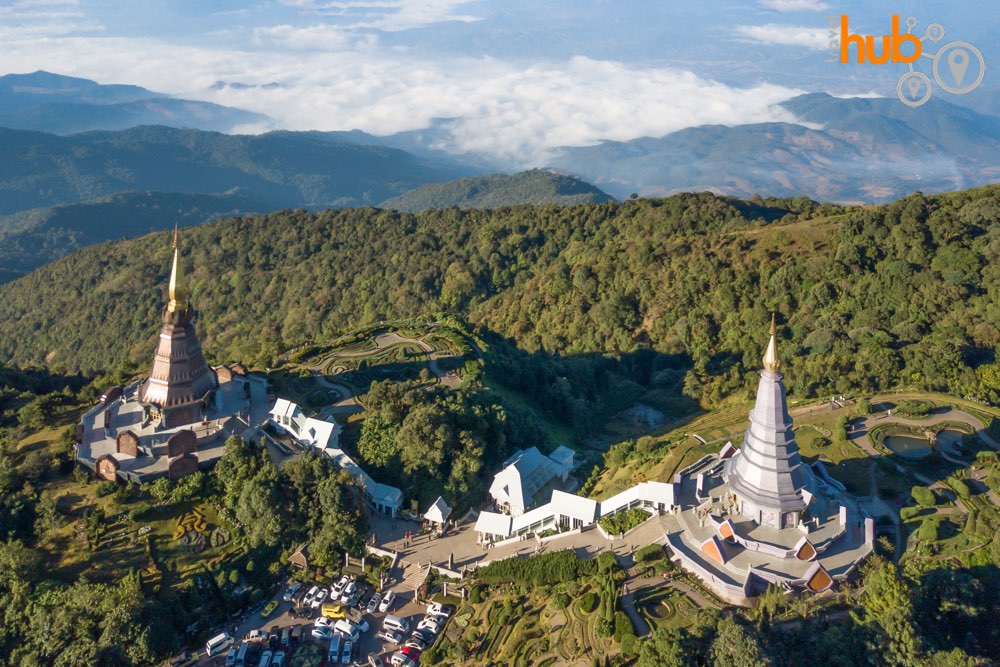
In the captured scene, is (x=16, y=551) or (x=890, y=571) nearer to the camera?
(x=890, y=571)

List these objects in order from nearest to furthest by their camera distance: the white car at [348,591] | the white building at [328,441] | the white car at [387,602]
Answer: the white car at [387,602], the white car at [348,591], the white building at [328,441]

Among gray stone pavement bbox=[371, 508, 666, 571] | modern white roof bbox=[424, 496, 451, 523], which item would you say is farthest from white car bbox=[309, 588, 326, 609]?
modern white roof bbox=[424, 496, 451, 523]

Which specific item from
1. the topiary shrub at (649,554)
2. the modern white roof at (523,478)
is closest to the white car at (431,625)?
the modern white roof at (523,478)

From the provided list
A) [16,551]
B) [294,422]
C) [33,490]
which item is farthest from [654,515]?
[33,490]

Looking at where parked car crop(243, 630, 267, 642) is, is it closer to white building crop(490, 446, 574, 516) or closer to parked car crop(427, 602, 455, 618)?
parked car crop(427, 602, 455, 618)

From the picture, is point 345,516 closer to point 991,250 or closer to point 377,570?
point 377,570

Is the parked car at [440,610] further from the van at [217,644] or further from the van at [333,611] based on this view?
the van at [217,644]

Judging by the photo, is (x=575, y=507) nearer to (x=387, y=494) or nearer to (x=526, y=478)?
(x=526, y=478)
